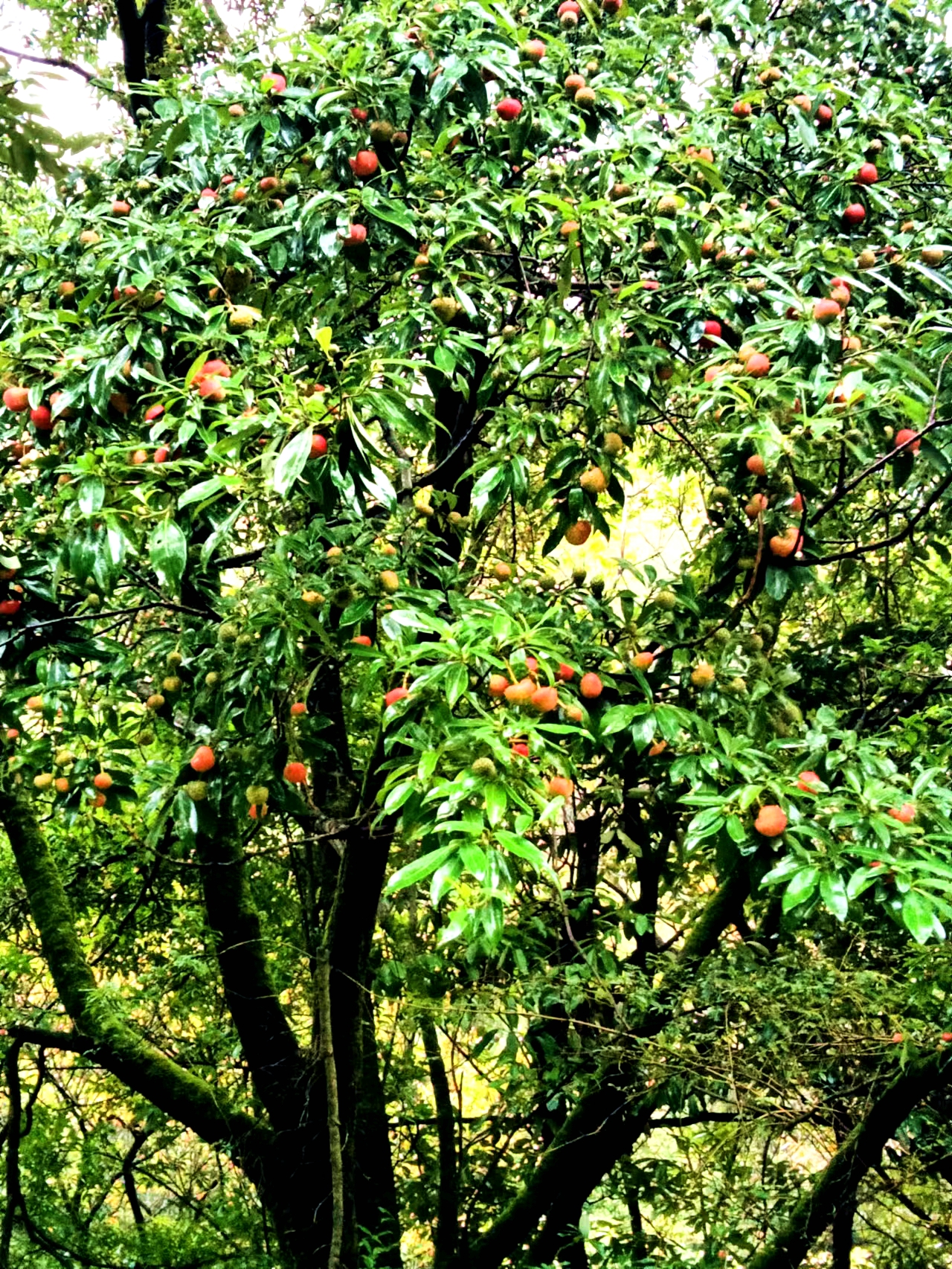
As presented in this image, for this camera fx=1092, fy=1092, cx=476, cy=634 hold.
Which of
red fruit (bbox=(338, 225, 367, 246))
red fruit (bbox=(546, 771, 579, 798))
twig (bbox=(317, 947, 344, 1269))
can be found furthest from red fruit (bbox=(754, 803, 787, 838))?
red fruit (bbox=(338, 225, 367, 246))

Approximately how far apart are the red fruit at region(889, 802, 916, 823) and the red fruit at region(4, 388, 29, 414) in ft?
6.22

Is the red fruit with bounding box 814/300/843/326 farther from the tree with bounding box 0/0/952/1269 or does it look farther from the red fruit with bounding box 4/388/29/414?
the red fruit with bounding box 4/388/29/414

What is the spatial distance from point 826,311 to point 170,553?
1.36m

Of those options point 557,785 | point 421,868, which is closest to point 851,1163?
point 557,785

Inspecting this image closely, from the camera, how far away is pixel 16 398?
89.0 inches

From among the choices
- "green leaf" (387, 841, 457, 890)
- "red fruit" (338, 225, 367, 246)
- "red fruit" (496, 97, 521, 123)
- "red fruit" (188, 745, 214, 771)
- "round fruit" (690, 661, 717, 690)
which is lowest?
"green leaf" (387, 841, 457, 890)

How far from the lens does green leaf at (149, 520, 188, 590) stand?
183 centimetres

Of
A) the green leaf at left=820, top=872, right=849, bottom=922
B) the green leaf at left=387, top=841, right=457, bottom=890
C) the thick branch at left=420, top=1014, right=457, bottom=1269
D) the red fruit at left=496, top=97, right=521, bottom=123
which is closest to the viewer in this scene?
the green leaf at left=387, top=841, right=457, bottom=890

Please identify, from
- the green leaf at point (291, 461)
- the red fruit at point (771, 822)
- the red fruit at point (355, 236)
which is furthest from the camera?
the red fruit at point (355, 236)

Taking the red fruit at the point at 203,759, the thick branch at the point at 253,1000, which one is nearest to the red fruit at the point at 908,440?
the red fruit at the point at 203,759

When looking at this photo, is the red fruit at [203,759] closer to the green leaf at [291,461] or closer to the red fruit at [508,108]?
the green leaf at [291,461]

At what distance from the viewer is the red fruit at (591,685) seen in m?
2.24

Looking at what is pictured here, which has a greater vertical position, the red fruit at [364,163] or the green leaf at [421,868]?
the red fruit at [364,163]

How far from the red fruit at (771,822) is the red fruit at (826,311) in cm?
99
